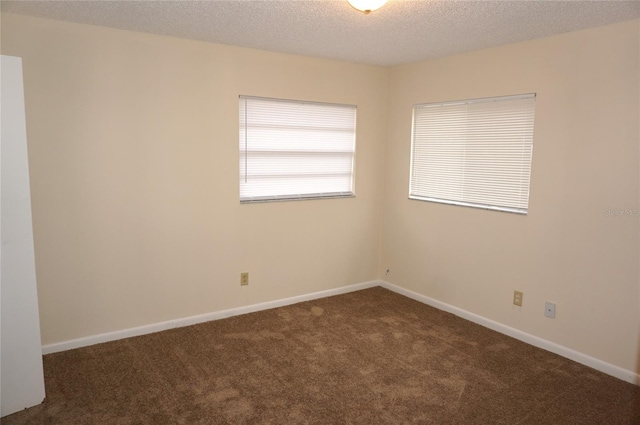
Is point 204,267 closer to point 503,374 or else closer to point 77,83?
point 77,83

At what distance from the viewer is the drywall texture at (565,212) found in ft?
9.75

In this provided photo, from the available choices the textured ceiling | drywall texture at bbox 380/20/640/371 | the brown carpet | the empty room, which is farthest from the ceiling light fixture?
the brown carpet

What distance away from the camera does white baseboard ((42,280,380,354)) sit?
3.34m

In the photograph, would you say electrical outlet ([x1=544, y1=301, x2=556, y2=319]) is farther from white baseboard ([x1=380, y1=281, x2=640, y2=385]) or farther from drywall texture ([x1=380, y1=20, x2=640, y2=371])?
white baseboard ([x1=380, y1=281, x2=640, y2=385])

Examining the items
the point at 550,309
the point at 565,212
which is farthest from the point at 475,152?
the point at 550,309

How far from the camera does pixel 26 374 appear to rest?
2.57m

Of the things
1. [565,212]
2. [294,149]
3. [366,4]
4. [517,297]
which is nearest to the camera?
[366,4]

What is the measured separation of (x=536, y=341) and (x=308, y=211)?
2226 millimetres

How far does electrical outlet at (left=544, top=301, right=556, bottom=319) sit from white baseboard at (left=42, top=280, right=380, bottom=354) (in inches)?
74.5

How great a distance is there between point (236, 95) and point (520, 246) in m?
2.61

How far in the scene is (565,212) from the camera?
3.28 metres

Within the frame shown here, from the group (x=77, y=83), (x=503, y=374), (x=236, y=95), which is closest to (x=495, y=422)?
(x=503, y=374)

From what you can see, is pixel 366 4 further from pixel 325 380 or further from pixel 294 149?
pixel 325 380

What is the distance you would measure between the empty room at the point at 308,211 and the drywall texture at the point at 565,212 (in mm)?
16
